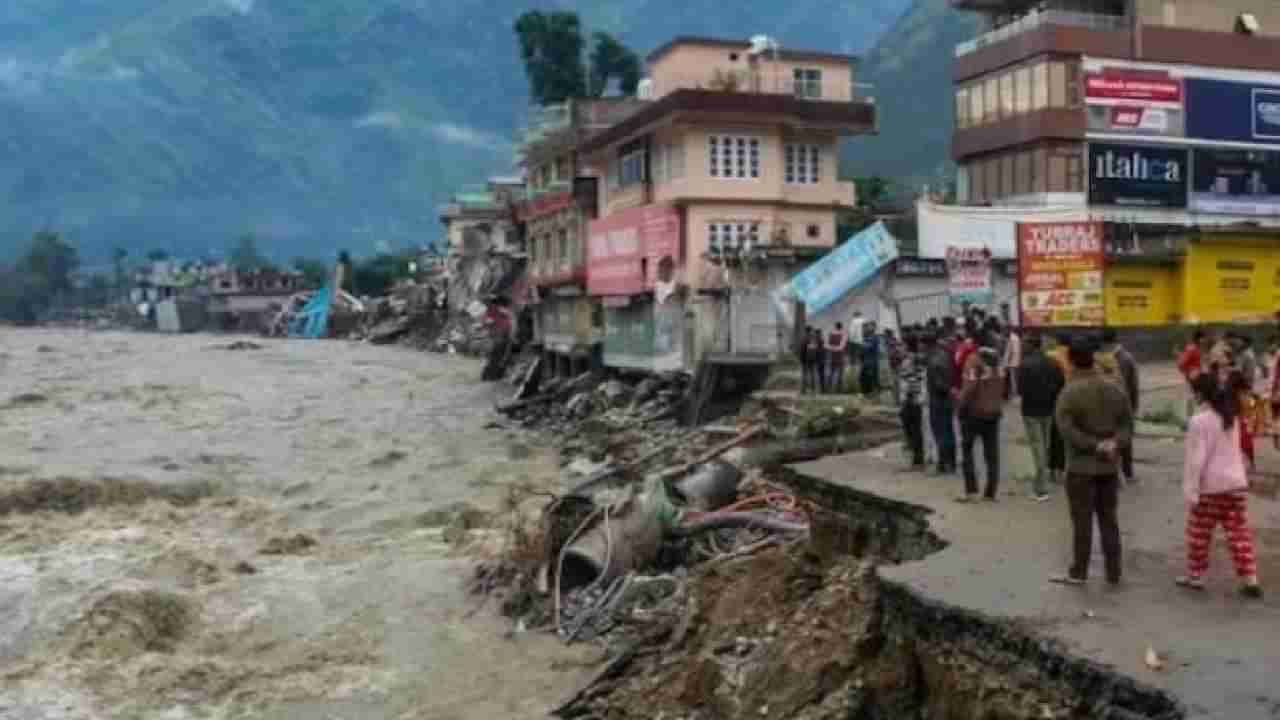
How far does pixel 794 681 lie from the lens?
10867 millimetres

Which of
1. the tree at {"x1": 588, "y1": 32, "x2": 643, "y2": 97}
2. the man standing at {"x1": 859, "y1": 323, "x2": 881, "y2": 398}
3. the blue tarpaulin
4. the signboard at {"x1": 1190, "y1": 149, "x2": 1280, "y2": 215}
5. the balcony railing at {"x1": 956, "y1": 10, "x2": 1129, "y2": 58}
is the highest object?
the tree at {"x1": 588, "y1": 32, "x2": 643, "y2": 97}

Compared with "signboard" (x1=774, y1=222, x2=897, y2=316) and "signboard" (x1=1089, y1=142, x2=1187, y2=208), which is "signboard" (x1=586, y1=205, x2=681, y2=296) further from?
"signboard" (x1=1089, y1=142, x2=1187, y2=208)

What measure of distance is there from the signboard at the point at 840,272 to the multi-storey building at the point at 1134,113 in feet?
46.8

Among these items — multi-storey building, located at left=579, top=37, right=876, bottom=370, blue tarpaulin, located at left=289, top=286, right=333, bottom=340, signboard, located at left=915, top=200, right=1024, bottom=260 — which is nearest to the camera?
multi-storey building, located at left=579, top=37, right=876, bottom=370

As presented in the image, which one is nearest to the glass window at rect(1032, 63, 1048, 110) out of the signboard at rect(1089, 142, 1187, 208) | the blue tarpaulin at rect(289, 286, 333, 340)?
the signboard at rect(1089, 142, 1187, 208)

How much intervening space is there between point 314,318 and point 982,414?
108509 mm

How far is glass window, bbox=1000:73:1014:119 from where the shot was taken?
52.7 metres

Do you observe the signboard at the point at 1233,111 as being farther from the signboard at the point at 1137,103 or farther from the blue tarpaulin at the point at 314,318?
the blue tarpaulin at the point at 314,318

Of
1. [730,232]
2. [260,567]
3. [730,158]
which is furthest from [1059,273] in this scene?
[730,158]

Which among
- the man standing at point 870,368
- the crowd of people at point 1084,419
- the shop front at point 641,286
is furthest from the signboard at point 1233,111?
the crowd of people at point 1084,419

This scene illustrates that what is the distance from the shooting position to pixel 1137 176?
50.6 metres

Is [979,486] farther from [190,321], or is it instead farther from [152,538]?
[190,321]

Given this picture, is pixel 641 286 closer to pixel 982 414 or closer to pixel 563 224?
pixel 563 224

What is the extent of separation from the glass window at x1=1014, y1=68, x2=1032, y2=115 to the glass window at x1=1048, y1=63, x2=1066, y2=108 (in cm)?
90
